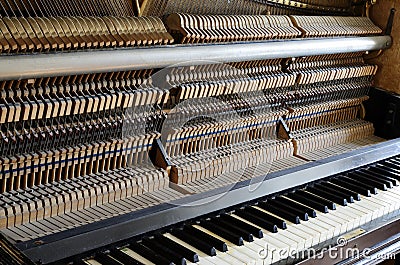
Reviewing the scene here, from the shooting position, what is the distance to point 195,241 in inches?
120

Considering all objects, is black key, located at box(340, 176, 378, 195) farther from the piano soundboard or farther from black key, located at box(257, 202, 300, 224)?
black key, located at box(257, 202, 300, 224)

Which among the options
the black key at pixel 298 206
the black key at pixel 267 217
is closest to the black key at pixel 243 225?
the black key at pixel 267 217

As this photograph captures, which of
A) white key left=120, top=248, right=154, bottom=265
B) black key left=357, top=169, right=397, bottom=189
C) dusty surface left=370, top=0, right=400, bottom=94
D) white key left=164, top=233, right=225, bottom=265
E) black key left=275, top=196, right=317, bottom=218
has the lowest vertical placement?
white key left=164, top=233, right=225, bottom=265

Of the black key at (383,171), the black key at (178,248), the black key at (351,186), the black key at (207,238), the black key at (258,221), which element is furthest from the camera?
the black key at (383,171)

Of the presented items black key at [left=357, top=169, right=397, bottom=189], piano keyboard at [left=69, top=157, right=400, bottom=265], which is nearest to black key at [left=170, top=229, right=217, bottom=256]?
piano keyboard at [left=69, top=157, right=400, bottom=265]

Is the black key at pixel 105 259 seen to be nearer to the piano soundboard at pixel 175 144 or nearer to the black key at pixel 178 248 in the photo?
the piano soundboard at pixel 175 144

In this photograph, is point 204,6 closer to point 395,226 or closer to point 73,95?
point 73,95

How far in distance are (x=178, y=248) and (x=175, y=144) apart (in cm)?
A: 99

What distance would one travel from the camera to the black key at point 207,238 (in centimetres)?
304

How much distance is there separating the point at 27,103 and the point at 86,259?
0.76m

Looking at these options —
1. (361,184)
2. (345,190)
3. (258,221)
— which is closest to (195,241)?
(258,221)

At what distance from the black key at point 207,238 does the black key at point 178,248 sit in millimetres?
167

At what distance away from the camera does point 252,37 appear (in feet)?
12.9

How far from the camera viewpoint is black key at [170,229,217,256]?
299cm
